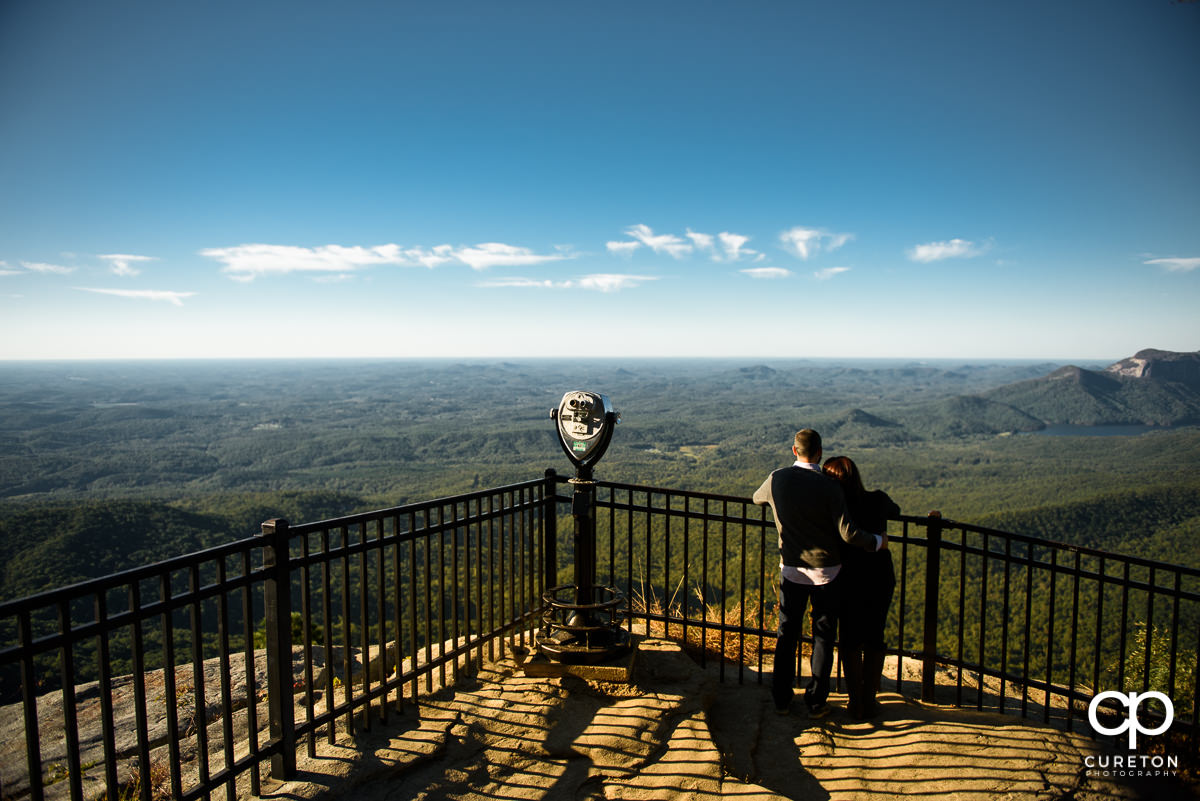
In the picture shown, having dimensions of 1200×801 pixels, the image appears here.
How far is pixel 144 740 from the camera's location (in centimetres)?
279

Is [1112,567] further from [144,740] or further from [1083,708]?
[144,740]

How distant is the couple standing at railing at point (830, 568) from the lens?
4.01 m

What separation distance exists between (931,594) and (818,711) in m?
1.15

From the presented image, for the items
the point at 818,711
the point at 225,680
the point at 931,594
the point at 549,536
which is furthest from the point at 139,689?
the point at 931,594

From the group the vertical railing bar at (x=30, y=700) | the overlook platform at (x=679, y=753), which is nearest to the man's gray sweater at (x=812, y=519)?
the overlook platform at (x=679, y=753)

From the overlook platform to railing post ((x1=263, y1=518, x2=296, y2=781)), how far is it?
18 centimetres

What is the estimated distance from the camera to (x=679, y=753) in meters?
3.85

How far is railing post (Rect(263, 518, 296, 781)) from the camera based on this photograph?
349cm

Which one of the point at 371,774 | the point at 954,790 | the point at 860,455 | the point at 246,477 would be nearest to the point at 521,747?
the point at 371,774

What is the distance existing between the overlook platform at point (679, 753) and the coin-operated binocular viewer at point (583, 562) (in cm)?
24

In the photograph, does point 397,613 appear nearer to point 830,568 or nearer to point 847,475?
point 830,568

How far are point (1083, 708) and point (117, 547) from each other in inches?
2595

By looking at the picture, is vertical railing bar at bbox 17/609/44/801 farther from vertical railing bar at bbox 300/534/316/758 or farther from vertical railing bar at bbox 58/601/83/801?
vertical railing bar at bbox 300/534/316/758

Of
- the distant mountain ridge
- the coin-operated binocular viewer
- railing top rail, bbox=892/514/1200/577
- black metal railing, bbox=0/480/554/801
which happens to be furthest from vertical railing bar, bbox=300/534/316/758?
the distant mountain ridge
